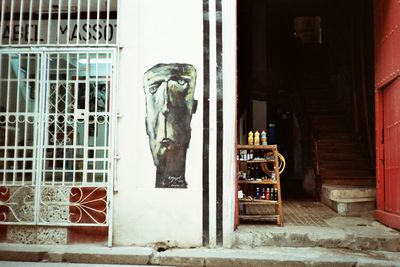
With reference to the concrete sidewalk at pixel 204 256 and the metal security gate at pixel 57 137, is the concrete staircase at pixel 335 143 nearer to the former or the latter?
the concrete sidewalk at pixel 204 256

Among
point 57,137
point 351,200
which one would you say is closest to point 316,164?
point 351,200

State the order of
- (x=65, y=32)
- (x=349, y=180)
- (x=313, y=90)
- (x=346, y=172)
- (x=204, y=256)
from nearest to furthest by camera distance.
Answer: (x=204, y=256) < (x=65, y=32) < (x=349, y=180) < (x=346, y=172) < (x=313, y=90)

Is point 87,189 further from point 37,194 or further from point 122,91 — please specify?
point 122,91

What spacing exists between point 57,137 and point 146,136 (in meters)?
1.43

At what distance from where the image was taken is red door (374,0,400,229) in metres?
6.79

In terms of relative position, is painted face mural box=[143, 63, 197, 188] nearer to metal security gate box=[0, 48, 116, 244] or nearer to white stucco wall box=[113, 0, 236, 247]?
white stucco wall box=[113, 0, 236, 247]

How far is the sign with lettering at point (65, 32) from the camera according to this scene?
271 inches

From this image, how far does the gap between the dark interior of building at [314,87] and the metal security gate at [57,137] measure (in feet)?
16.7

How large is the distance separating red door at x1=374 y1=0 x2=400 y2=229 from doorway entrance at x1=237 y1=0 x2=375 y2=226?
102 inches

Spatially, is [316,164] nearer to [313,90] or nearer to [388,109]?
[388,109]

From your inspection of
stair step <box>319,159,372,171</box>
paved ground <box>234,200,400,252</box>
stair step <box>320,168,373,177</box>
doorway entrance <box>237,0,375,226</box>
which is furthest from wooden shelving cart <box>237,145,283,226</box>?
stair step <box>319,159,372,171</box>

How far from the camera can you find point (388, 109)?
7258 mm

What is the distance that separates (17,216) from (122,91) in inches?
101

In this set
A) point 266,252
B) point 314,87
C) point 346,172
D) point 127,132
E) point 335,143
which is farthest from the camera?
point 314,87
